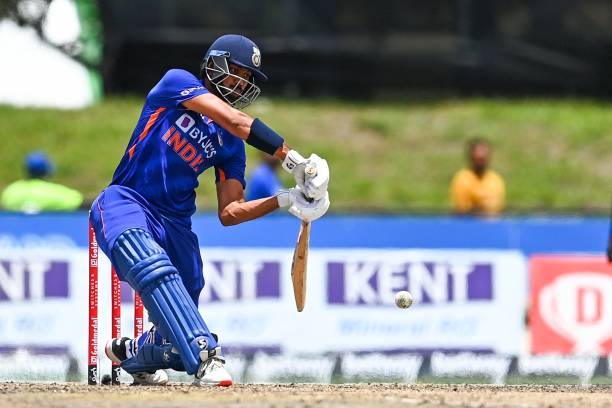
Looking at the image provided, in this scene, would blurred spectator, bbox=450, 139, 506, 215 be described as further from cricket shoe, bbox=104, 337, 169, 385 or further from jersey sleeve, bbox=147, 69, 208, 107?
jersey sleeve, bbox=147, 69, 208, 107

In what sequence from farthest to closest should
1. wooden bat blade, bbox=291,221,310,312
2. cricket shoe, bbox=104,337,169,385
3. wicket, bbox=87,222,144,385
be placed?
wicket, bbox=87,222,144,385 → cricket shoe, bbox=104,337,169,385 → wooden bat blade, bbox=291,221,310,312

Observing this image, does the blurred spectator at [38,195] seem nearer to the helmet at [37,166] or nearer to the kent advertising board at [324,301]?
the helmet at [37,166]

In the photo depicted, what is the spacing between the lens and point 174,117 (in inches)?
280

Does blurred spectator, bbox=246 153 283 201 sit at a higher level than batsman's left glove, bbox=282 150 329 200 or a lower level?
higher

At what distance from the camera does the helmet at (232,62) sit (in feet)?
23.5

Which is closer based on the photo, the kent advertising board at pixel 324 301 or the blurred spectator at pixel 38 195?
the kent advertising board at pixel 324 301

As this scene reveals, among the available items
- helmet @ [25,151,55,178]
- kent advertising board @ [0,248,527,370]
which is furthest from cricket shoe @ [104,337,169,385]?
helmet @ [25,151,55,178]

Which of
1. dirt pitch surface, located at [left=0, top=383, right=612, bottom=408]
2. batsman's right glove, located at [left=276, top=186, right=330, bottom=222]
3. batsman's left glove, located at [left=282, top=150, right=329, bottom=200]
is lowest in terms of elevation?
dirt pitch surface, located at [left=0, top=383, right=612, bottom=408]

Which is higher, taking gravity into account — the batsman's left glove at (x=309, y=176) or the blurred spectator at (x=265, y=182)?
the blurred spectator at (x=265, y=182)

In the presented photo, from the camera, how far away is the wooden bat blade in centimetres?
711

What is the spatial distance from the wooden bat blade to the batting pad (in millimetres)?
596

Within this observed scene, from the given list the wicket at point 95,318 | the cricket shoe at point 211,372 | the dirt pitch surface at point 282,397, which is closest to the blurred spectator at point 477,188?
the wicket at point 95,318

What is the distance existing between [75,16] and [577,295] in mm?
11964

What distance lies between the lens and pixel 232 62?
715 centimetres
